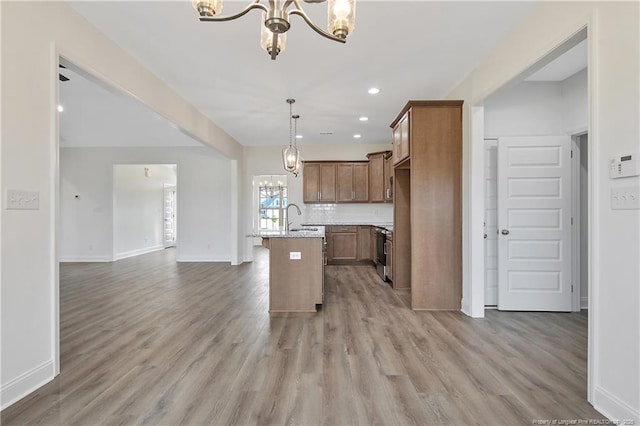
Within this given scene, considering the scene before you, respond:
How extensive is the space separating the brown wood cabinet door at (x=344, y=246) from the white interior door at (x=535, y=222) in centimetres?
354

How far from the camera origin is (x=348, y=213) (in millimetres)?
7492

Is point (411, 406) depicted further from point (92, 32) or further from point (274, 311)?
point (92, 32)

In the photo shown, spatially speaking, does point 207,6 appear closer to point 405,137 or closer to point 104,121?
point 405,137

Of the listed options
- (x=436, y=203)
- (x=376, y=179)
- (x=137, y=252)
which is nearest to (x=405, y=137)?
(x=436, y=203)

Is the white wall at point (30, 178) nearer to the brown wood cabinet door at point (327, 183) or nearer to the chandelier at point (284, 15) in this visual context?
the chandelier at point (284, 15)

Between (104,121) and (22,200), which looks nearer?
(22,200)

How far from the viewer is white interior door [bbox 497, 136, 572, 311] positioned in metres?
3.57

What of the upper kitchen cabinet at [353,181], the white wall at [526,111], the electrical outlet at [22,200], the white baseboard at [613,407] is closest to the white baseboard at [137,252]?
the upper kitchen cabinet at [353,181]

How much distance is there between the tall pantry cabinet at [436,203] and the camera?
11.9ft

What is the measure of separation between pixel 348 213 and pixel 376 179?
1054mm

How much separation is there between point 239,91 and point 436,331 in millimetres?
3622

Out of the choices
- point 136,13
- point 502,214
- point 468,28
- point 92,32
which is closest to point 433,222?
Result: point 502,214

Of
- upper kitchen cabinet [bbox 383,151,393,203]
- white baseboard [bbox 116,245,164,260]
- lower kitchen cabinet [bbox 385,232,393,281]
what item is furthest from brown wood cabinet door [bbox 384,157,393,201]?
white baseboard [bbox 116,245,164,260]

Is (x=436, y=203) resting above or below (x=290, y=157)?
below
